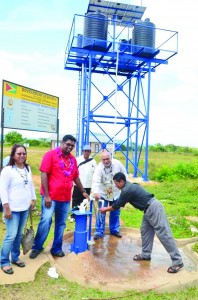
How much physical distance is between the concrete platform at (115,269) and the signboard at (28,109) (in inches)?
135

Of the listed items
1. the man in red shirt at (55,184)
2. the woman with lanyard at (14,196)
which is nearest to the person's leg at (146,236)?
the man in red shirt at (55,184)

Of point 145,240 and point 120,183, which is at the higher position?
point 120,183

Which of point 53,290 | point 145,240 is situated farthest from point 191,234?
point 53,290

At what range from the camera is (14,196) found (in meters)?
4.11

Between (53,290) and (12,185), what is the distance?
4.53 feet

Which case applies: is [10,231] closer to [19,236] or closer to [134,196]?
[19,236]

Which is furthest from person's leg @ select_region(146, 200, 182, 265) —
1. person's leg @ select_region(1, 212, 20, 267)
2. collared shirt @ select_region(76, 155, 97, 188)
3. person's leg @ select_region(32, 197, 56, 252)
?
collared shirt @ select_region(76, 155, 97, 188)

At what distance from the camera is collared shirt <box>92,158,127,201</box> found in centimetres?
594

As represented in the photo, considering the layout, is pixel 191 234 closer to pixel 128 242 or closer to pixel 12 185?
pixel 128 242

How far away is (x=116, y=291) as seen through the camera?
3.98m

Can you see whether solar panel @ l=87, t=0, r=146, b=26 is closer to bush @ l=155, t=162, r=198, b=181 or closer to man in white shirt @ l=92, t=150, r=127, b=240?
bush @ l=155, t=162, r=198, b=181

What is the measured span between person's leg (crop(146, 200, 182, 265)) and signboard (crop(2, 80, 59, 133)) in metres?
4.25

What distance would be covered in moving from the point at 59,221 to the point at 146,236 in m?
1.37

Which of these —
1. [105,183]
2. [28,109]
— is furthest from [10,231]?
[28,109]
